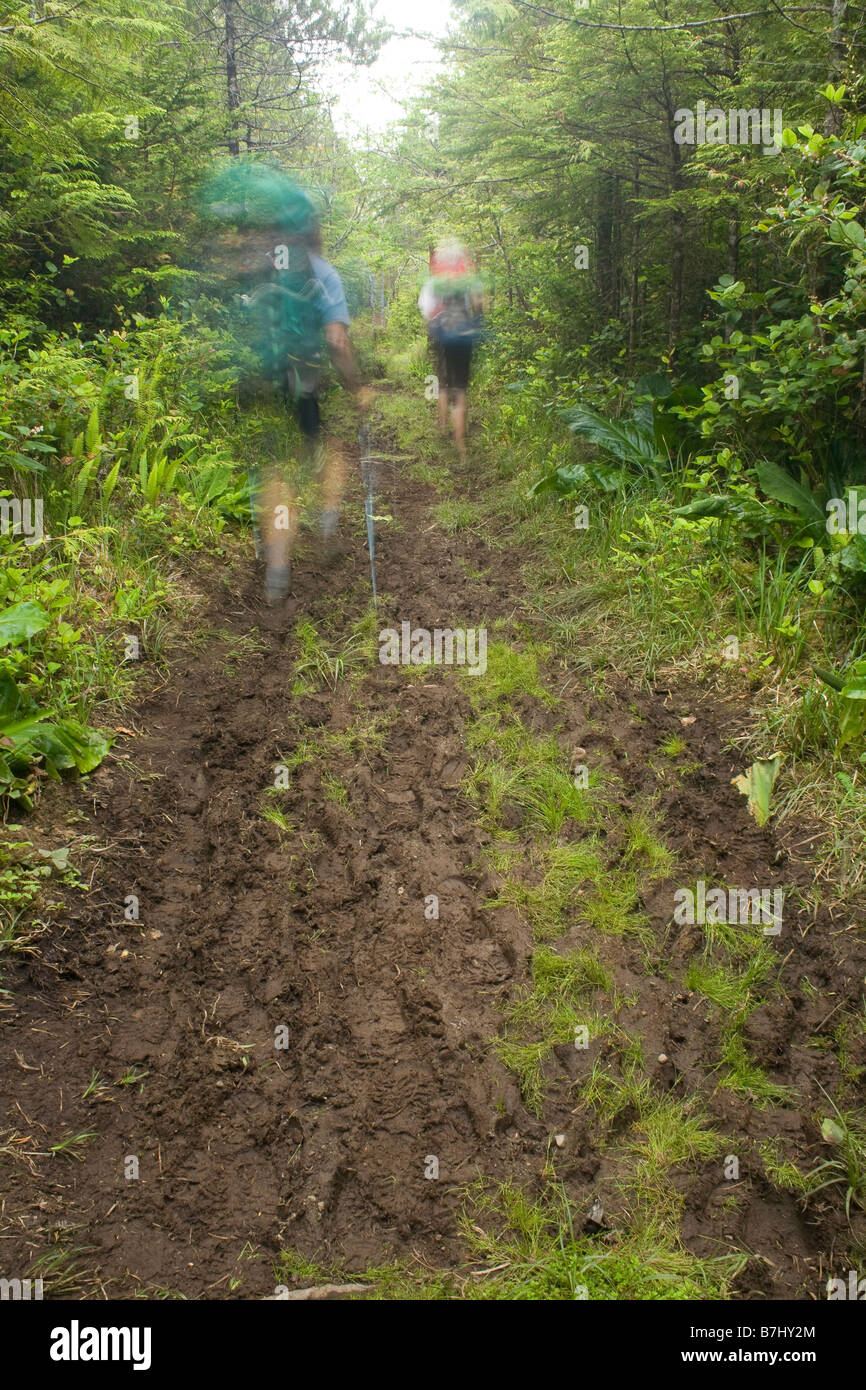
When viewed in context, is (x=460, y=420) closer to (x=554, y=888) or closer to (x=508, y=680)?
(x=508, y=680)

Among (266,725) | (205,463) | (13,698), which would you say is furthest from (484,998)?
(205,463)

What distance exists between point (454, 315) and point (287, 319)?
2050 millimetres

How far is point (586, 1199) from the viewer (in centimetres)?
228

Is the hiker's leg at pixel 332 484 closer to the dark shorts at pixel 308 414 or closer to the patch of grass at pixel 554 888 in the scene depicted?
the dark shorts at pixel 308 414

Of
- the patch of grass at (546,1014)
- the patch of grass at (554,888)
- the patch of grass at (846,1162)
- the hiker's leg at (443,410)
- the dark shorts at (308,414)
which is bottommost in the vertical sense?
the patch of grass at (846,1162)

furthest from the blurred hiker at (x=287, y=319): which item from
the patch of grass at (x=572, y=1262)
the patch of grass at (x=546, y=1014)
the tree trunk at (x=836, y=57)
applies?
the patch of grass at (x=572, y=1262)

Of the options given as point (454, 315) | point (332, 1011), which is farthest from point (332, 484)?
point (332, 1011)

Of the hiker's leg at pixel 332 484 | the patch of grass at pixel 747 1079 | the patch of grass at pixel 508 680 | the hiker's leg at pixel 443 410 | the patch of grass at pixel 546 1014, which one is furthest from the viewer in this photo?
the hiker's leg at pixel 443 410

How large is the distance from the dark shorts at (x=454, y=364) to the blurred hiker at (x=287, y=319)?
154 cm

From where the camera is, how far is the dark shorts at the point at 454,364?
791 centimetres

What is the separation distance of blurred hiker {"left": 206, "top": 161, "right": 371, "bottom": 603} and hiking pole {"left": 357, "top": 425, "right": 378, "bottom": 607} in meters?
0.26

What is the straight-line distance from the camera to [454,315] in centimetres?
779

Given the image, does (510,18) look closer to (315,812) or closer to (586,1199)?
(315,812)

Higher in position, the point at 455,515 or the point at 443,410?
the point at 443,410
